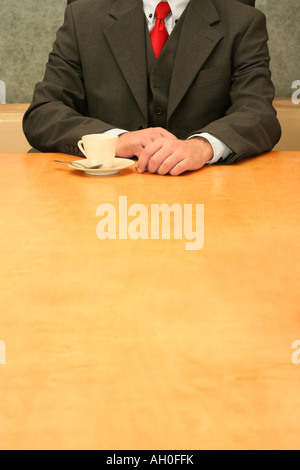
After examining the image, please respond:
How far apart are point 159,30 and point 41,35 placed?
46.1 inches

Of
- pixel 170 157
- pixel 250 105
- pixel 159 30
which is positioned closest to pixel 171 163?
pixel 170 157

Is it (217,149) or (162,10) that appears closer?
(217,149)

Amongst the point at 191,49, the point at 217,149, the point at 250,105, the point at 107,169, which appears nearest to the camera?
the point at 107,169

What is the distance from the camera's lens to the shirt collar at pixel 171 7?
188cm

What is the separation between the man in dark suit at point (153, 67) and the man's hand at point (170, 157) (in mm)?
377

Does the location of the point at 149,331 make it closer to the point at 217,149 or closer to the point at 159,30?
the point at 217,149

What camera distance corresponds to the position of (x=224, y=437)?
0.44m

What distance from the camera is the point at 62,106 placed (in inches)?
68.2

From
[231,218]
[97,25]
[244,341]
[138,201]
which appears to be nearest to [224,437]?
[244,341]

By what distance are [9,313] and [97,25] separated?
145 cm

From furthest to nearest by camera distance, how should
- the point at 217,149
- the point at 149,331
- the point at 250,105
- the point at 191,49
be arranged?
the point at 191,49, the point at 250,105, the point at 217,149, the point at 149,331

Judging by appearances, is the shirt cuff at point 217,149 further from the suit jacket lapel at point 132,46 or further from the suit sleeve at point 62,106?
the suit jacket lapel at point 132,46

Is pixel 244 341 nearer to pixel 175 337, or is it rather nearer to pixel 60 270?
pixel 175 337
